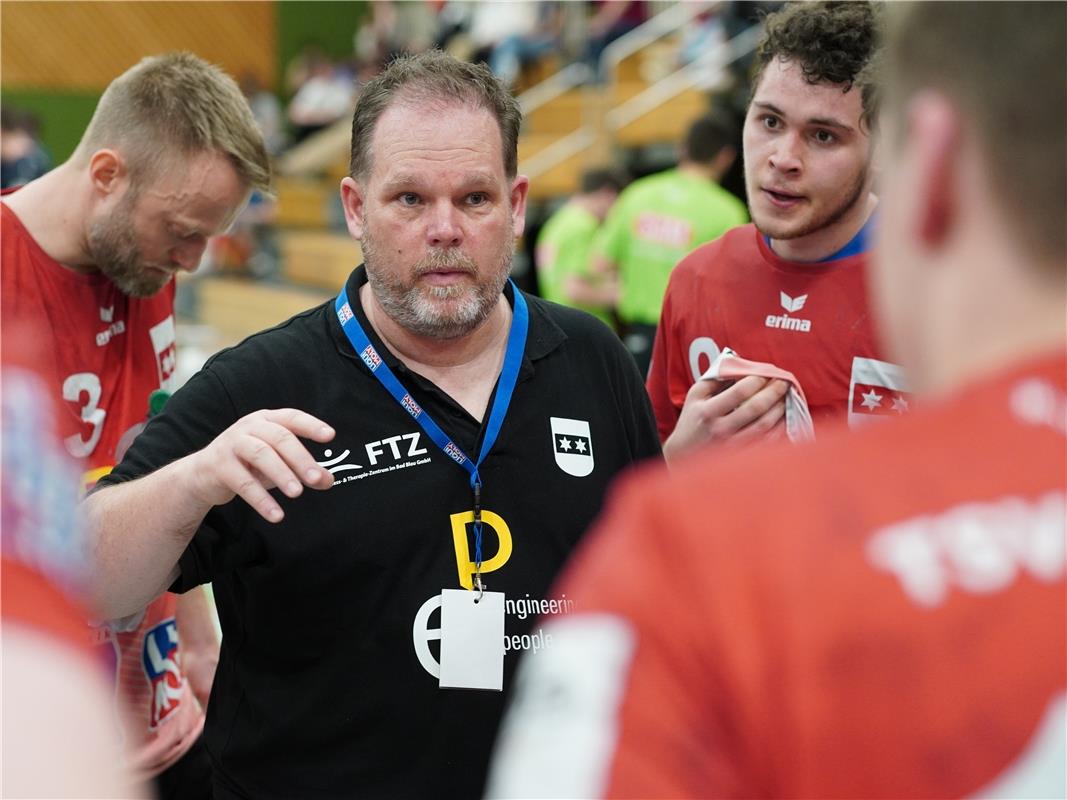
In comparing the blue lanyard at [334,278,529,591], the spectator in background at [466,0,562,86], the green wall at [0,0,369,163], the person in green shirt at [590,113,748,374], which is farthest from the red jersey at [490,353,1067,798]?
the green wall at [0,0,369,163]

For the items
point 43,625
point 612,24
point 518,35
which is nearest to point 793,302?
point 43,625

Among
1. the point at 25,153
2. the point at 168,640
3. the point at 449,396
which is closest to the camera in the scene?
the point at 449,396

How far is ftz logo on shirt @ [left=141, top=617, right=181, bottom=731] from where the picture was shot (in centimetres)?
313

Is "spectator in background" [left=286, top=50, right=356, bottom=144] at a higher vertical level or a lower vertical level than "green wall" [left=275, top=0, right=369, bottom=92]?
lower

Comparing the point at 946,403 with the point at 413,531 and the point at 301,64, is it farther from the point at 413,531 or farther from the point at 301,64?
the point at 301,64

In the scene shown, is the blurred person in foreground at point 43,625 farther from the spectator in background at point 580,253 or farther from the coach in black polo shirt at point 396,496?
the spectator in background at point 580,253

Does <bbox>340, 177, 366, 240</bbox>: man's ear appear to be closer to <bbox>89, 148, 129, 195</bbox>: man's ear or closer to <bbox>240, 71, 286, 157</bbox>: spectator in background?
<bbox>89, 148, 129, 195</bbox>: man's ear

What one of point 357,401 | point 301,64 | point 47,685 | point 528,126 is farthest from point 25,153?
point 47,685

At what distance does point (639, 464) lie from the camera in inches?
95.3

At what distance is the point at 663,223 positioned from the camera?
696 centimetres

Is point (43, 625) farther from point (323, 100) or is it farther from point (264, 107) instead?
point (264, 107)

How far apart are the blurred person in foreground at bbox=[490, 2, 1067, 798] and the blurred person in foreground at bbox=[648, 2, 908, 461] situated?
5.04 ft

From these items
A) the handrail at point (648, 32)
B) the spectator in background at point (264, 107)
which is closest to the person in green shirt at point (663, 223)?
the handrail at point (648, 32)

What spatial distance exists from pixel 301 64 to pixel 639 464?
61.1ft
